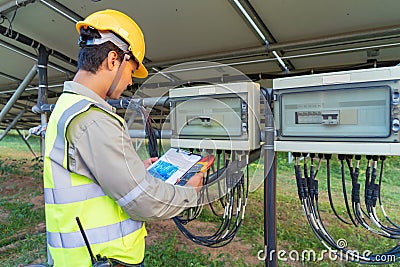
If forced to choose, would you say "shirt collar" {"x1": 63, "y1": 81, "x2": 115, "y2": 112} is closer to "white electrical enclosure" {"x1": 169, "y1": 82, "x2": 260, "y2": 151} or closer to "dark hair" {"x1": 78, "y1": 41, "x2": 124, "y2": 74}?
"dark hair" {"x1": 78, "y1": 41, "x2": 124, "y2": 74}

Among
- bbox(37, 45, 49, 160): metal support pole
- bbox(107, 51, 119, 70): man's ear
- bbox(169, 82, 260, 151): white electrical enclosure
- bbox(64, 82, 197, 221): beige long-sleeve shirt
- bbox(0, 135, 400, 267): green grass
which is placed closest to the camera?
bbox(64, 82, 197, 221): beige long-sleeve shirt

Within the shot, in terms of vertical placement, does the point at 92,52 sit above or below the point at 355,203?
above

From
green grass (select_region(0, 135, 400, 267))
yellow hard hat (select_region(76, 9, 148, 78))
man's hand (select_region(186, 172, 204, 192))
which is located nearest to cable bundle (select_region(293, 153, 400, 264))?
green grass (select_region(0, 135, 400, 267))

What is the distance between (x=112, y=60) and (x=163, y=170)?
1.37 ft

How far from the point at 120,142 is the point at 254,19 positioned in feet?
4.16

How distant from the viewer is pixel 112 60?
0.84 meters

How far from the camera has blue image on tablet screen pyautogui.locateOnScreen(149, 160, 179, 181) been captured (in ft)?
3.16

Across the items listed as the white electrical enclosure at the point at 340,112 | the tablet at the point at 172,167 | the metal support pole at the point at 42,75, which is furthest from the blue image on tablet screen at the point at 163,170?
the metal support pole at the point at 42,75

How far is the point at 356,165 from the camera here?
1052 mm

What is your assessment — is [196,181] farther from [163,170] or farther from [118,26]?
[118,26]

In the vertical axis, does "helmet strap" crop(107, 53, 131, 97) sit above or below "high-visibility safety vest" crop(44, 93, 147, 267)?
above

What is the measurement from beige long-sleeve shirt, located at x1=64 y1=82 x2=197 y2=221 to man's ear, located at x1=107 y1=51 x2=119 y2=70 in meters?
0.16

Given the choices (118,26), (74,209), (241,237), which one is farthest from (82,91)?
(241,237)

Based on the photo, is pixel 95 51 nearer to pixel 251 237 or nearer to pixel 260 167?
pixel 260 167
